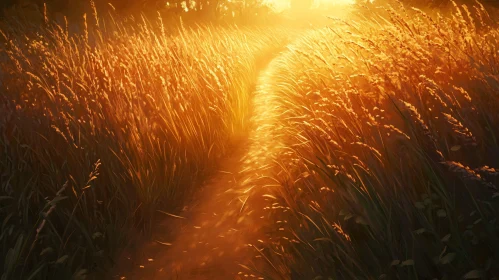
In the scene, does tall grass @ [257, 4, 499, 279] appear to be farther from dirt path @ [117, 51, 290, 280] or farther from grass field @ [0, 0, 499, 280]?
dirt path @ [117, 51, 290, 280]

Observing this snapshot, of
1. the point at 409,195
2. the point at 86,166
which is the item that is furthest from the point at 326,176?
the point at 86,166

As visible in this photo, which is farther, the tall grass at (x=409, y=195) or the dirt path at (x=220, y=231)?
the dirt path at (x=220, y=231)

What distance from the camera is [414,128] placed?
2.79 metres

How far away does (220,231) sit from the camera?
132 inches

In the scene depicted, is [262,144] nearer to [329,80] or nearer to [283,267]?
[329,80]

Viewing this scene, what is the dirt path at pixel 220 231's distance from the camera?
9.41 ft

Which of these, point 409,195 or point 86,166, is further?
point 86,166

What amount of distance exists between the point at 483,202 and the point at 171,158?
271 cm

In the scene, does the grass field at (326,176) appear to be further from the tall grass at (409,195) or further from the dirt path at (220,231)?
the dirt path at (220,231)

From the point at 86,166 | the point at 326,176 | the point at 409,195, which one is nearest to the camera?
the point at 409,195

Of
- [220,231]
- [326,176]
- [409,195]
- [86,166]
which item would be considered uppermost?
[409,195]

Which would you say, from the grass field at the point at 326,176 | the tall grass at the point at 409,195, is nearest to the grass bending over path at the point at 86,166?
the grass field at the point at 326,176

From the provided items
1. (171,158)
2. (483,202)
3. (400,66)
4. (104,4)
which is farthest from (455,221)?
(104,4)

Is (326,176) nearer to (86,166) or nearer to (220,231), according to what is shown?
(220,231)
